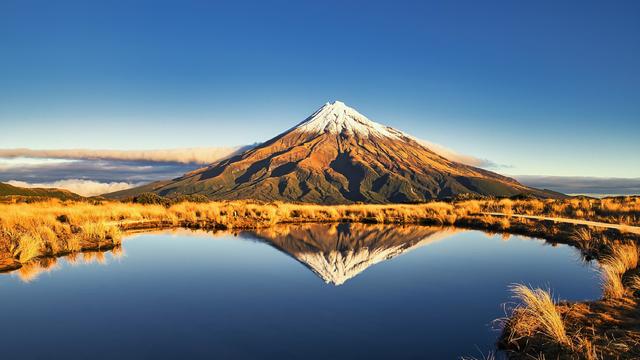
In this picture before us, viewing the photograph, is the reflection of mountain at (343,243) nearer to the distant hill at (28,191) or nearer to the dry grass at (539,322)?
the dry grass at (539,322)

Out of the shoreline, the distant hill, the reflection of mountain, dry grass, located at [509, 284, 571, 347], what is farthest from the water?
the distant hill

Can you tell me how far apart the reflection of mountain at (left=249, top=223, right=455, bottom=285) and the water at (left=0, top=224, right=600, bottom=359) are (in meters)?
0.15

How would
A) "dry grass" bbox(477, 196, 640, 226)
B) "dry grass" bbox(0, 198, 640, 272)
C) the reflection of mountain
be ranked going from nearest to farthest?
the reflection of mountain, "dry grass" bbox(0, 198, 640, 272), "dry grass" bbox(477, 196, 640, 226)

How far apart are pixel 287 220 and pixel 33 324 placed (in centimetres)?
2876

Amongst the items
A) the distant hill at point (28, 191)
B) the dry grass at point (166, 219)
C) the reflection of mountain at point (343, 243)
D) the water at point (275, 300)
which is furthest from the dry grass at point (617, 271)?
the distant hill at point (28, 191)

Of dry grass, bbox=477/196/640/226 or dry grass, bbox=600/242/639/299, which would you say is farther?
dry grass, bbox=477/196/640/226

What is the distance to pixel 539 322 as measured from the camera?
8.91 m

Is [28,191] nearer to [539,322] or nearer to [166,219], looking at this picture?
[166,219]

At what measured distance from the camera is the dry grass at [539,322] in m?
8.18

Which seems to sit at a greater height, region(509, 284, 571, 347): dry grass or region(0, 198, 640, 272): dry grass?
region(509, 284, 571, 347): dry grass

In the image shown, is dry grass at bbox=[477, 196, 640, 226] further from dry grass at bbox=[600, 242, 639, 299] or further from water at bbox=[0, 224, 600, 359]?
dry grass at bbox=[600, 242, 639, 299]

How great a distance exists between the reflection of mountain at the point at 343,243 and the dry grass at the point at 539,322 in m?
6.76

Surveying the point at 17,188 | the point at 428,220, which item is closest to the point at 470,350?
the point at 428,220

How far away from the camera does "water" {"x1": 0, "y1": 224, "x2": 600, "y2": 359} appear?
9023 millimetres
